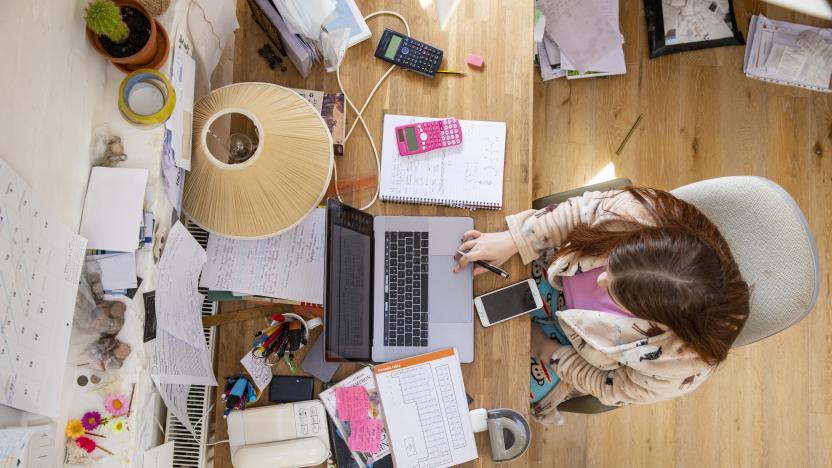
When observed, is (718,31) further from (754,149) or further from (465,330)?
(465,330)

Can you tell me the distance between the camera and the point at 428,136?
4.35 ft

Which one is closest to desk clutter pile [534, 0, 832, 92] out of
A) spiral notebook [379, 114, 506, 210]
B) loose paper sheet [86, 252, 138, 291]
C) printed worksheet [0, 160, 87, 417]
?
spiral notebook [379, 114, 506, 210]

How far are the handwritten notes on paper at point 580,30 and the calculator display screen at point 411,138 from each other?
99cm

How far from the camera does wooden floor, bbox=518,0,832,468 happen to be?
6.68 ft

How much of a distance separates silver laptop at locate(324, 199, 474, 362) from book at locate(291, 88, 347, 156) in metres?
0.19

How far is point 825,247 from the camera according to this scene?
2.12 metres

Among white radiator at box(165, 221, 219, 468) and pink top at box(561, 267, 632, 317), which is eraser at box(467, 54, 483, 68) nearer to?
pink top at box(561, 267, 632, 317)

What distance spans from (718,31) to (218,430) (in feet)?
6.93

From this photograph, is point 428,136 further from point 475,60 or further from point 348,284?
point 348,284

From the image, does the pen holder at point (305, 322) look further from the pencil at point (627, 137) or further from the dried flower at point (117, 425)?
the pencil at point (627, 137)

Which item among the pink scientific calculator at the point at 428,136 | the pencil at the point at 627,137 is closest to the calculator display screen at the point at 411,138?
the pink scientific calculator at the point at 428,136

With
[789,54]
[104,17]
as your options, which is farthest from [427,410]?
[789,54]

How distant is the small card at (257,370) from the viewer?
1.25m

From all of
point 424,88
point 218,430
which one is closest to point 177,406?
point 218,430
